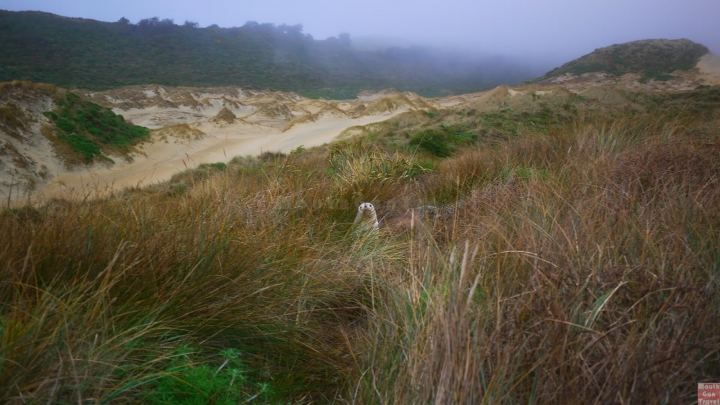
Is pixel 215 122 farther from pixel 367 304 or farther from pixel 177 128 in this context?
pixel 367 304

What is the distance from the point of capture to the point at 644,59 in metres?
22.8

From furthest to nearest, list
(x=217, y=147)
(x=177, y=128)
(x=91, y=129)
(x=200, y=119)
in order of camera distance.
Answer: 1. (x=200, y=119)
2. (x=177, y=128)
3. (x=217, y=147)
4. (x=91, y=129)

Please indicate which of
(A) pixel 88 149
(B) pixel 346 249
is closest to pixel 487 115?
(B) pixel 346 249

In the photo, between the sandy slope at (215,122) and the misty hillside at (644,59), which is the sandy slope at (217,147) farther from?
the misty hillside at (644,59)

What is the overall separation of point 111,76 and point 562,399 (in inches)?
1536

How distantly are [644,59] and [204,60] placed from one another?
134 ft

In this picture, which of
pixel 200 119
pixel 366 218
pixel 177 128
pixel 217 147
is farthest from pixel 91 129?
pixel 366 218

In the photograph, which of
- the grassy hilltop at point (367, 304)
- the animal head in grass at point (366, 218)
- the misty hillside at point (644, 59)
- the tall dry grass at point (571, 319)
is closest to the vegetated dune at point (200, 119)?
the misty hillside at point (644, 59)

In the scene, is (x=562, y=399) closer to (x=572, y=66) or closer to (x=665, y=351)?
(x=665, y=351)

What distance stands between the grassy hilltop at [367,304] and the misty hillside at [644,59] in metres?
22.2

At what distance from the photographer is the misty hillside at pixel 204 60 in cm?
2836

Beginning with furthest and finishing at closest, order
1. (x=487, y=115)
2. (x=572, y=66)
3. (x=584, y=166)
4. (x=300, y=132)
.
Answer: (x=572, y=66)
(x=300, y=132)
(x=487, y=115)
(x=584, y=166)

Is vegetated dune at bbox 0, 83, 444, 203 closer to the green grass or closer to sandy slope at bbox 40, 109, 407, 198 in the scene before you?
sandy slope at bbox 40, 109, 407, 198

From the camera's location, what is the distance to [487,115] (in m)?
15.2
